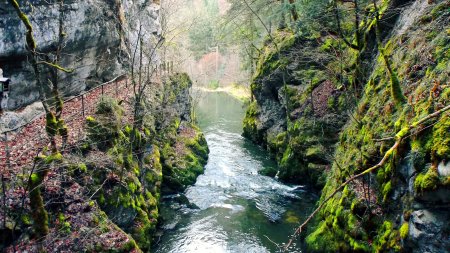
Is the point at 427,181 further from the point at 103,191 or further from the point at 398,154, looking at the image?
the point at 103,191

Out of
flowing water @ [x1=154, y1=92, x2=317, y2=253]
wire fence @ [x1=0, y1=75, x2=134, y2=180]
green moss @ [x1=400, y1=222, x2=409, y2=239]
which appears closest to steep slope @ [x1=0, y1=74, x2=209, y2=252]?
wire fence @ [x1=0, y1=75, x2=134, y2=180]

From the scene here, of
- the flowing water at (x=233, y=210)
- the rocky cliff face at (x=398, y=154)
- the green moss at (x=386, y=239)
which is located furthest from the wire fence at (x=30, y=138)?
the green moss at (x=386, y=239)

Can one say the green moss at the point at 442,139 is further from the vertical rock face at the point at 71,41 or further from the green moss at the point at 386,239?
the vertical rock face at the point at 71,41

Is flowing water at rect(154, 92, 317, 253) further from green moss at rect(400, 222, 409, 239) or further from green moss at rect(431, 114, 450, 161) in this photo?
green moss at rect(431, 114, 450, 161)

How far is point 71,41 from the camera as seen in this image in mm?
19297

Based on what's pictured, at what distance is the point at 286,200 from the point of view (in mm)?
21656

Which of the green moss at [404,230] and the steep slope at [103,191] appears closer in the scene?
the green moss at [404,230]

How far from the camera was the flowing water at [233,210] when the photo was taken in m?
16.9

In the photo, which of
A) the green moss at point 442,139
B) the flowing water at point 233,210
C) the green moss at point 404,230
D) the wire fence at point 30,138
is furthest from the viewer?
the flowing water at point 233,210

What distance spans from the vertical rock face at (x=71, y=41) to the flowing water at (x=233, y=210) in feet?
30.8

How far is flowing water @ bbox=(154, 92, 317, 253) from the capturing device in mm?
16906

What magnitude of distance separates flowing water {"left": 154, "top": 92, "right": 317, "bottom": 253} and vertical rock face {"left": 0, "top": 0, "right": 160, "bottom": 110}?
9.38 m

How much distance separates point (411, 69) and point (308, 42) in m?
14.9

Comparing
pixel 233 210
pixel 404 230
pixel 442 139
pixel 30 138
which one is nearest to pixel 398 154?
pixel 442 139
